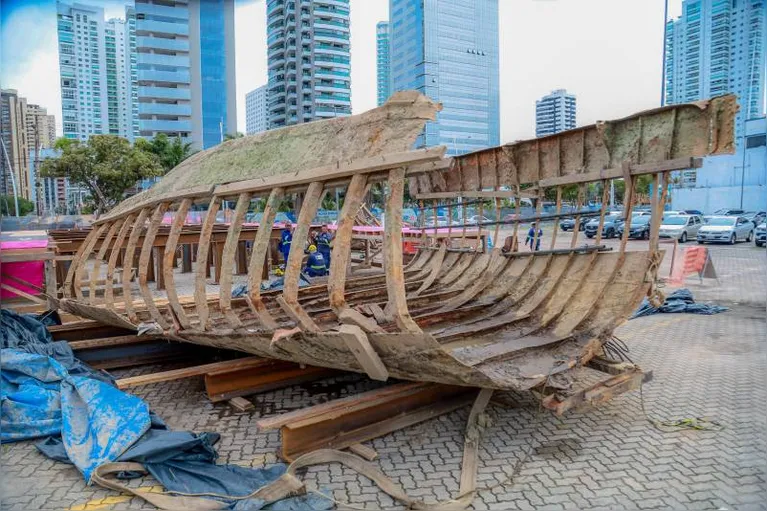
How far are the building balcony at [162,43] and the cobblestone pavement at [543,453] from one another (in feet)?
175

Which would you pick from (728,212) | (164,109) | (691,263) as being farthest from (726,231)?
(164,109)

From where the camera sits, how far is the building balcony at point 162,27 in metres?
49.9

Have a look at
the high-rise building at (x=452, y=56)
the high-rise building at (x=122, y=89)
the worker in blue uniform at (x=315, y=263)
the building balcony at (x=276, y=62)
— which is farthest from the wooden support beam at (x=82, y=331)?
the building balcony at (x=276, y=62)

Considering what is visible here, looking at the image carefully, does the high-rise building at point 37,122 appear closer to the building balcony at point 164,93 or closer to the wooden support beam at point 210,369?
the wooden support beam at point 210,369

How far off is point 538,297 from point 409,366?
284 centimetres

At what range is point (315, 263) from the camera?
10.9 m

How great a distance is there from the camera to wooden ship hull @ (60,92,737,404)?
3543mm

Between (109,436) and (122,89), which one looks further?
(122,89)

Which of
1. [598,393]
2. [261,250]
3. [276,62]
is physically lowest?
[598,393]

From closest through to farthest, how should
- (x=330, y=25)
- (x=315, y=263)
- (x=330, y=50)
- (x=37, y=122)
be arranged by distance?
(x=37, y=122) → (x=315, y=263) → (x=330, y=25) → (x=330, y=50)

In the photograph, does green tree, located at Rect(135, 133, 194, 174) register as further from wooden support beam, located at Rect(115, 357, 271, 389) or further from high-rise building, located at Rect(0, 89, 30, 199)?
wooden support beam, located at Rect(115, 357, 271, 389)

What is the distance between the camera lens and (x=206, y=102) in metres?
55.8

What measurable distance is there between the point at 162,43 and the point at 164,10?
299 cm

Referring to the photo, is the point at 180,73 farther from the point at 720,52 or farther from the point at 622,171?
the point at 622,171
